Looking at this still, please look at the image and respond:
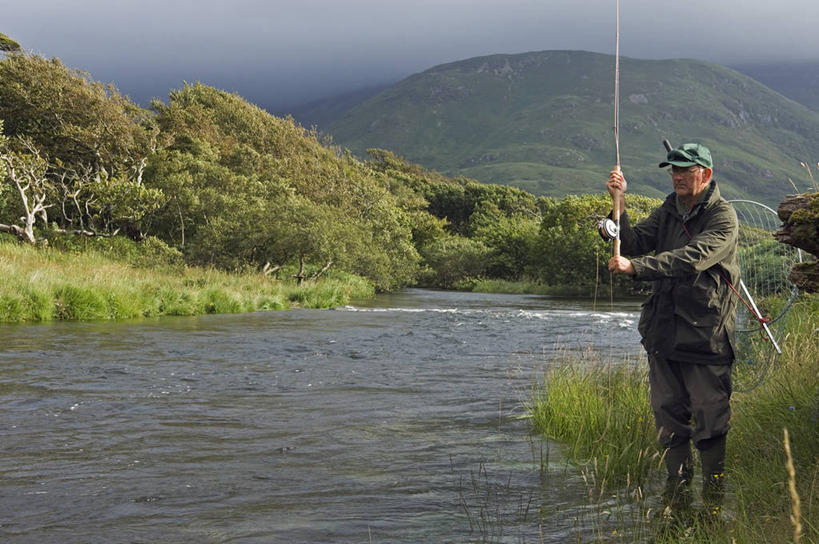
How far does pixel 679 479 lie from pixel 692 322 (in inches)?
43.7

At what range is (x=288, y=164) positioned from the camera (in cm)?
5875

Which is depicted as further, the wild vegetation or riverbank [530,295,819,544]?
the wild vegetation

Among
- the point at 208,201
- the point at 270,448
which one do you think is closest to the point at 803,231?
the point at 270,448

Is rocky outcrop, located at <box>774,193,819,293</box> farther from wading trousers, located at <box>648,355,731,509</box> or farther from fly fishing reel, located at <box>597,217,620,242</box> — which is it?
fly fishing reel, located at <box>597,217,620,242</box>

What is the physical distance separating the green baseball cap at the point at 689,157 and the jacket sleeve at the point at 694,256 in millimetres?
384

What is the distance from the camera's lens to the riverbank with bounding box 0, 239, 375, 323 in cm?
1827

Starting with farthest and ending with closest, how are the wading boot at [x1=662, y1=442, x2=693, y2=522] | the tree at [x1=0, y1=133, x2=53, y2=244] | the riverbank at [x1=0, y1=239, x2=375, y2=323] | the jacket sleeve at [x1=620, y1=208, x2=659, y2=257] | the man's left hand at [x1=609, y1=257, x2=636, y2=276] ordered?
the tree at [x1=0, y1=133, x2=53, y2=244], the riverbank at [x1=0, y1=239, x2=375, y2=323], the jacket sleeve at [x1=620, y1=208, x2=659, y2=257], the wading boot at [x1=662, y1=442, x2=693, y2=522], the man's left hand at [x1=609, y1=257, x2=636, y2=276]

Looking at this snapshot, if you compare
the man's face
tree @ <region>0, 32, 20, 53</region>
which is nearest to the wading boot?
the man's face

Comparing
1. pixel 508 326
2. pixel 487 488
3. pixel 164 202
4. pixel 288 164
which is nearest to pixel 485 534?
pixel 487 488

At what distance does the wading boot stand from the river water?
0.59 meters

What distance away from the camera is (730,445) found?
18.6 feet

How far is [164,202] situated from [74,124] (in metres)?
9.76

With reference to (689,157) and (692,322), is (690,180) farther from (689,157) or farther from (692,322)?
(692,322)

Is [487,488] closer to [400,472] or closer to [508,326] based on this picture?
[400,472]
